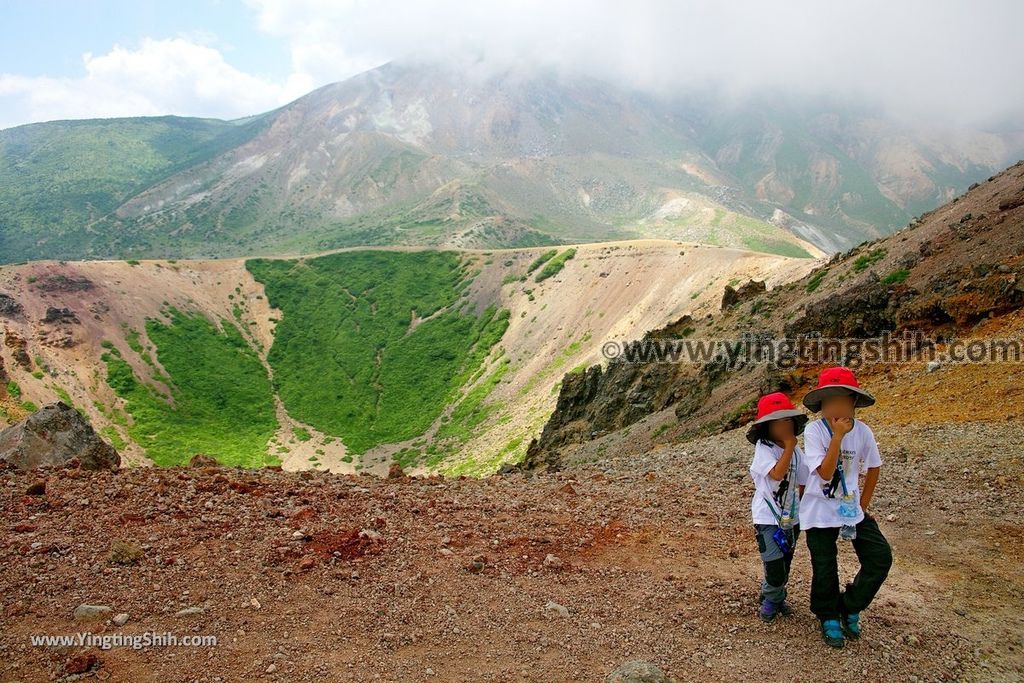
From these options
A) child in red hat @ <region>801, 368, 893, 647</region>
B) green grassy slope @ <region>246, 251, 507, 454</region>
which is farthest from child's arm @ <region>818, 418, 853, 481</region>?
green grassy slope @ <region>246, 251, 507, 454</region>

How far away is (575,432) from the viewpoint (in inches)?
925

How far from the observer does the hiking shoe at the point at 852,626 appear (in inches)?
199

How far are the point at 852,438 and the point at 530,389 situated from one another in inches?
1413

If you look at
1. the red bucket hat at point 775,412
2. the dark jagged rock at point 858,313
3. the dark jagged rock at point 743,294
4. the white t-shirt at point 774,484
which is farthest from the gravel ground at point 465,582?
the dark jagged rock at point 743,294

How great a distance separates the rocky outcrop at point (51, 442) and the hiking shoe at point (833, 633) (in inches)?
420

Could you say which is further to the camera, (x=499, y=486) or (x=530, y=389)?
(x=530, y=389)

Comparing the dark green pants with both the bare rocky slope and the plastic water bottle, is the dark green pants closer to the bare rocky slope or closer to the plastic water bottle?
the plastic water bottle

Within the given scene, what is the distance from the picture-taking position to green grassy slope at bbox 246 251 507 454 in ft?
168

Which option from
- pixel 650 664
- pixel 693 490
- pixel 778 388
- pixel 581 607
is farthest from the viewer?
pixel 778 388

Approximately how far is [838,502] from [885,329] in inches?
484

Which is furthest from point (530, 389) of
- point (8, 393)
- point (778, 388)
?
point (8, 393)

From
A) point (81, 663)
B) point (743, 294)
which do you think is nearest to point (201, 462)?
point (81, 663)

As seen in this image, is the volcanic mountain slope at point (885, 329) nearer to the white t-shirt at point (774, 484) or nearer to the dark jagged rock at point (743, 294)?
the dark jagged rock at point (743, 294)

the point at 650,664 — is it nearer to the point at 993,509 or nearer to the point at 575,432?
the point at 993,509
